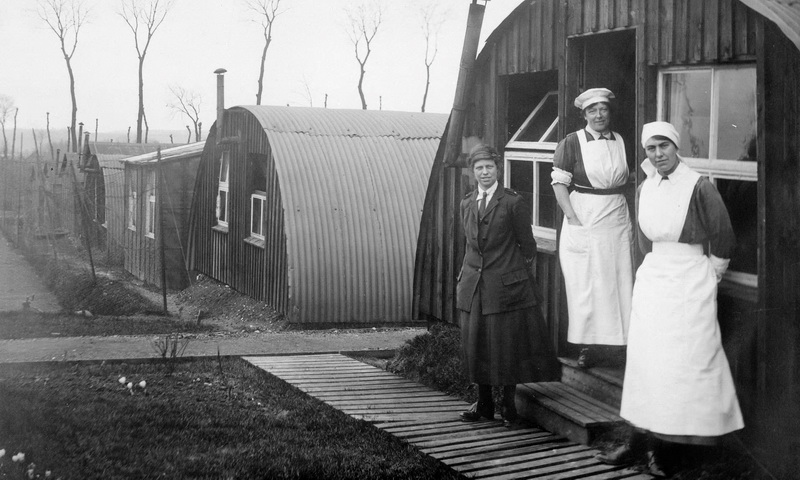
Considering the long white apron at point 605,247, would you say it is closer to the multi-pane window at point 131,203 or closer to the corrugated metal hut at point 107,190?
the multi-pane window at point 131,203

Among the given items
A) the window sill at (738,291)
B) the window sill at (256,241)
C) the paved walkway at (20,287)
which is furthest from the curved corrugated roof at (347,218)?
the window sill at (738,291)

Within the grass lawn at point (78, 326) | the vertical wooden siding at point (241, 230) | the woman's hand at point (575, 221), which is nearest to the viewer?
the woman's hand at point (575, 221)

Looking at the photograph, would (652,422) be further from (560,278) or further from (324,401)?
(324,401)

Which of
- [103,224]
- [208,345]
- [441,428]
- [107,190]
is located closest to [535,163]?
[441,428]

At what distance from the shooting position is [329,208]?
13.8 m

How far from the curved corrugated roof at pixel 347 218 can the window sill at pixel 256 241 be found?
171 cm

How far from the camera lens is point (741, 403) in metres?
5.06

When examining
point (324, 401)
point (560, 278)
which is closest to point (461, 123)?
point (560, 278)

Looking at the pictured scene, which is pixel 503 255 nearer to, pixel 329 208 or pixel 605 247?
pixel 605 247

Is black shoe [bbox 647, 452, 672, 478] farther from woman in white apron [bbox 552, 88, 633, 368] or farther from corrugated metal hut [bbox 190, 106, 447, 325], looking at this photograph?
corrugated metal hut [bbox 190, 106, 447, 325]

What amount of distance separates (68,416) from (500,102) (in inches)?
176

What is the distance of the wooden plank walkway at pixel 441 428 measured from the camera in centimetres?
527

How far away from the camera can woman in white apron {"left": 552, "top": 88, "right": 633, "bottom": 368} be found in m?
6.14

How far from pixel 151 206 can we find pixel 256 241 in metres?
7.22
